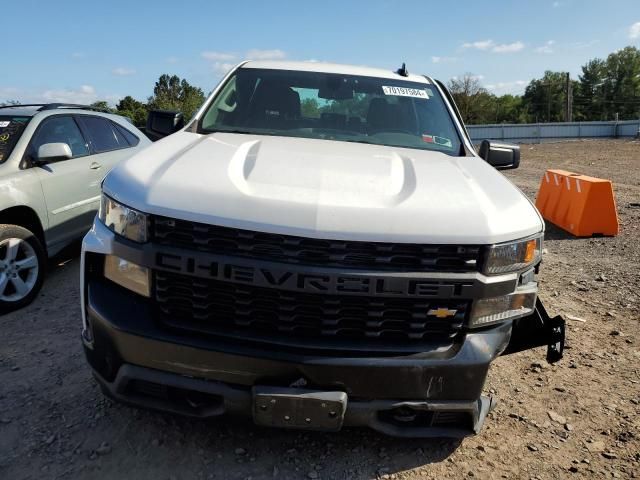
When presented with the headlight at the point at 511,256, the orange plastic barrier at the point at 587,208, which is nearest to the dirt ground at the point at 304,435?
the headlight at the point at 511,256

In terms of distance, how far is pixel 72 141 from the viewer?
5.47m

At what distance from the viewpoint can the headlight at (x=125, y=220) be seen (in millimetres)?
2274

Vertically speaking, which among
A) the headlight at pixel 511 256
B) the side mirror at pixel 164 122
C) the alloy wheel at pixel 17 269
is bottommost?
the alloy wheel at pixel 17 269

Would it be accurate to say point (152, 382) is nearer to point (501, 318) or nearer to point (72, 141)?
point (501, 318)

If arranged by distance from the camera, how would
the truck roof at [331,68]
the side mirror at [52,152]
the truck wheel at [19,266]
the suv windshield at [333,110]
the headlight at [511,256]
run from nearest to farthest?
1. the headlight at [511,256]
2. the suv windshield at [333,110]
3. the truck roof at [331,68]
4. the truck wheel at [19,266]
5. the side mirror at [52,152]

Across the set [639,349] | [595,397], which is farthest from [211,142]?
[639,349]

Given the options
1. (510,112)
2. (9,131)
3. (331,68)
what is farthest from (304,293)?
(510,112)

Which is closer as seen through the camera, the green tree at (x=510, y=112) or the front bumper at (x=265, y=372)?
the front bumper at (x=265, y=372)

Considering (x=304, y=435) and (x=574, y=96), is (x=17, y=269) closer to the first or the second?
(x=304, y=435)

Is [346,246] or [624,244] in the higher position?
[346,246]

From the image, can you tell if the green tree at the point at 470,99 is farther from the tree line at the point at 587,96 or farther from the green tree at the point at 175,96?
the green tree at the point at 175,96

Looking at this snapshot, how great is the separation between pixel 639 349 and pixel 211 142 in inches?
140

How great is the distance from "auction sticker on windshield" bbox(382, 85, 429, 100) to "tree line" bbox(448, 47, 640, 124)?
76757mm

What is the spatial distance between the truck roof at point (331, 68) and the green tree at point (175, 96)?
23650 millimetres
